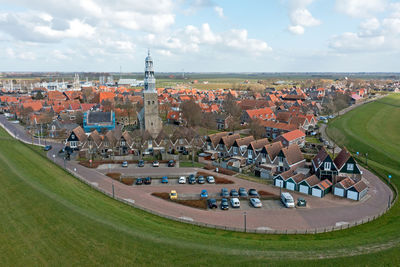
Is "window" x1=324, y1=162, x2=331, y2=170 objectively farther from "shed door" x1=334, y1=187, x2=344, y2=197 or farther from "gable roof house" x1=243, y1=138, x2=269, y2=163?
A: "gable roof house" x1=243, y1=138, x2=269, y2=163

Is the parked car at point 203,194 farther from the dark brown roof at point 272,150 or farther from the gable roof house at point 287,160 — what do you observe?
the dark brown roof at point 272,150

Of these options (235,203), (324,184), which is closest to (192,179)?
(235,203)

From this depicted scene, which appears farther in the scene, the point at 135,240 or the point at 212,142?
the point at 212,142

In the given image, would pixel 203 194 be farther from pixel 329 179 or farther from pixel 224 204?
pixel 329 179

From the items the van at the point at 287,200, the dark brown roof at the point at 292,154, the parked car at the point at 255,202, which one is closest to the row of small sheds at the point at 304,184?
the van at the point at 287,200

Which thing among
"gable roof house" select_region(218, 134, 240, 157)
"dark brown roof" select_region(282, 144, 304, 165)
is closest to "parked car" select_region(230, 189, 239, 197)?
"dark brown roof" select_region(282, 144, 304, 165)

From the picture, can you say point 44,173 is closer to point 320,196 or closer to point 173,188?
point 173,188

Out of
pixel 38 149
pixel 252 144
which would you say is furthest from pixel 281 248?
pixel 38 149
